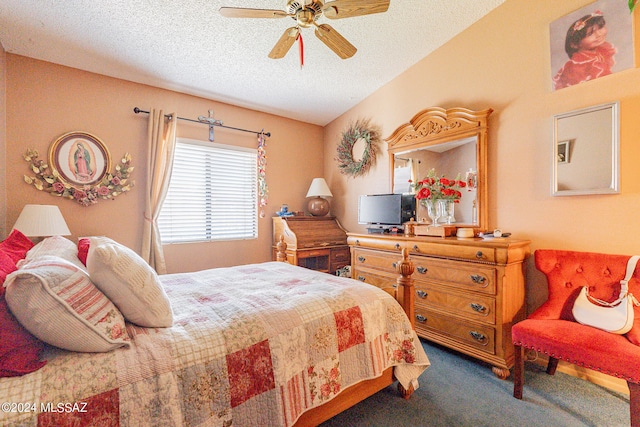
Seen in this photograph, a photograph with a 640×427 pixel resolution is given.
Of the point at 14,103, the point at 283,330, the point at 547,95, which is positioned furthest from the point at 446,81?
the point at 14,103

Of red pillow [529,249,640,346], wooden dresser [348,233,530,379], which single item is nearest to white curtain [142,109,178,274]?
wooden dresser [348,233,530,379]

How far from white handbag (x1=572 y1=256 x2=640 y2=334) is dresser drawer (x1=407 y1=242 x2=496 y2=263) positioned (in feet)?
1.76

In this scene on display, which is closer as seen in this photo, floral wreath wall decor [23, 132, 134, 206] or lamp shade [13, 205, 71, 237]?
lamp shade [13, 205, 71, 237]

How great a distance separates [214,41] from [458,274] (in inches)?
114

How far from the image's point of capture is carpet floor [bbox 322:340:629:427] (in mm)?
1579

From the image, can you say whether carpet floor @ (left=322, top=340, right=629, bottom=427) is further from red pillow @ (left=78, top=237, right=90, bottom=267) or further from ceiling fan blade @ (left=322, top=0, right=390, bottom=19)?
ceiling fan blade @ (left=322, top=0, right=390, bottom=19)

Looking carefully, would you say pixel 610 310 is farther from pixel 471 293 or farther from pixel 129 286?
pixel 129 286

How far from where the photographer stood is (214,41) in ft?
8.11

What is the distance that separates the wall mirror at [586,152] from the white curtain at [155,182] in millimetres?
3627

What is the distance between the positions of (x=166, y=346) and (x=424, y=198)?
7.58 feet

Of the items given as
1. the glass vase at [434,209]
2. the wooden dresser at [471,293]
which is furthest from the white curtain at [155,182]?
the glass vase at [434,209]

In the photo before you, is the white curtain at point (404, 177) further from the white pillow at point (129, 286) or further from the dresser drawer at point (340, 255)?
the white pillow at point (129, 286)

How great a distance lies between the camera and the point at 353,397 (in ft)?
5.00

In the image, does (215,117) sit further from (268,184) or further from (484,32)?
(484,32)
